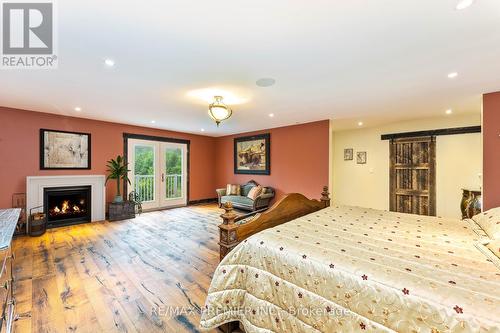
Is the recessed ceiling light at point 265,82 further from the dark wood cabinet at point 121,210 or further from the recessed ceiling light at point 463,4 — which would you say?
the dark wood cabinet at point 121,210

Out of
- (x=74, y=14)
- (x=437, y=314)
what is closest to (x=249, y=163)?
(x=74, y=14)

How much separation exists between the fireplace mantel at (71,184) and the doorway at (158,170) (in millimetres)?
779

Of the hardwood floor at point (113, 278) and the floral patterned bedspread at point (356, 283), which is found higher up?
the floral patterned bedspread at point (356, 283)

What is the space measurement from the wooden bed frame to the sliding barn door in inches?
142

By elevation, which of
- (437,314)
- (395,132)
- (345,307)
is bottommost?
(345,307)

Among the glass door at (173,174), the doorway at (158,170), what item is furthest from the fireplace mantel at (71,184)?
the glass door at (173,174)

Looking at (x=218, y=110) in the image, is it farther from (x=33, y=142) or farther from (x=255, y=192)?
(x=33, y=142)

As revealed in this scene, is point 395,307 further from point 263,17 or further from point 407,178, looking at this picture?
point 407,178

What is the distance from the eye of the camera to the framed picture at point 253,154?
6.38 meters

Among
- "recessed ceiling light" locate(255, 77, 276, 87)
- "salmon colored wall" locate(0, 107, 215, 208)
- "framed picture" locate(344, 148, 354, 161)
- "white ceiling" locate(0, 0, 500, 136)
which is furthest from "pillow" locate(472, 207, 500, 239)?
"salmon colored wall" locate(0, 107, 215, 208)

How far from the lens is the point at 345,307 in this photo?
4.11 feet

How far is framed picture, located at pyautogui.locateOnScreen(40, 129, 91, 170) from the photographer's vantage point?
4594mm

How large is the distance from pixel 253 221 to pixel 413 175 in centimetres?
495

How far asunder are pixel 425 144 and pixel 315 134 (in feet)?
8.30
